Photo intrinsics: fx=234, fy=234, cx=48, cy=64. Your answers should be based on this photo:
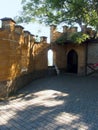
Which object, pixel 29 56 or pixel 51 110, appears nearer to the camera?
pixel 51 110

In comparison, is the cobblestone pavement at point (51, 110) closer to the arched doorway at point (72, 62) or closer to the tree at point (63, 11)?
the tree at point (63, 11)

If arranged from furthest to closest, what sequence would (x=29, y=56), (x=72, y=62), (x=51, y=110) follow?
(x=72, y=62)
(x=29, y=56)
(x=51, y=110)

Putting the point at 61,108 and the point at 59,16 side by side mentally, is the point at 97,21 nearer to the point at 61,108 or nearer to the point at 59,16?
the point at 59,16

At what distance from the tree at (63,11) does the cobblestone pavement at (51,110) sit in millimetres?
4847

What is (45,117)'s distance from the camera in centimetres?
799

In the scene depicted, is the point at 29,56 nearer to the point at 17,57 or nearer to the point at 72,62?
the point at 17,57

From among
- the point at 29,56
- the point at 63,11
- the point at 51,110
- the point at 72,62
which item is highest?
the point at 63,11

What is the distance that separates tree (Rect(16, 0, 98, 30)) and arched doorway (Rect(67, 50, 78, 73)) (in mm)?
6160

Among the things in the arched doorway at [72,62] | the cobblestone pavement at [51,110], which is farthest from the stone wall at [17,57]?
the arched doorway at [72,62]

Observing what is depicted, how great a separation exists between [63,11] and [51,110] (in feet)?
29.2

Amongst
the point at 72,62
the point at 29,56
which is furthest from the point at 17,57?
the point at 72,62

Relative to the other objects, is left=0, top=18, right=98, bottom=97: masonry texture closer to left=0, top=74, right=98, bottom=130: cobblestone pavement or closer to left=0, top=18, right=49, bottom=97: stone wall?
left=0, top=18, right=49, bottom=97: stone wall

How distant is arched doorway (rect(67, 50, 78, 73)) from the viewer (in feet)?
75.5

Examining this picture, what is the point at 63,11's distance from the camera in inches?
628
